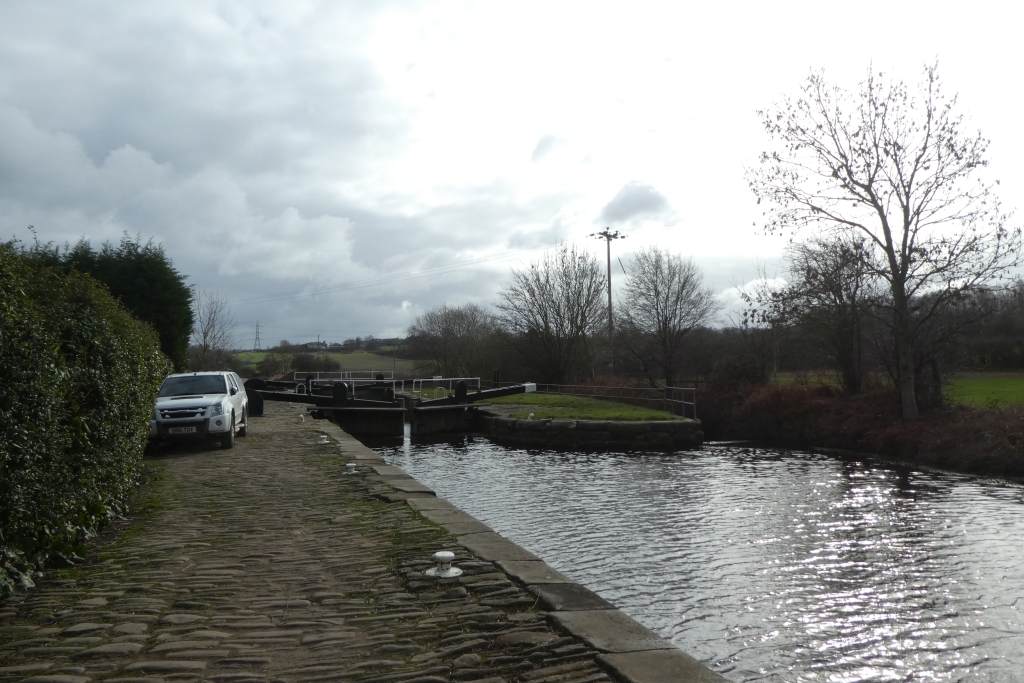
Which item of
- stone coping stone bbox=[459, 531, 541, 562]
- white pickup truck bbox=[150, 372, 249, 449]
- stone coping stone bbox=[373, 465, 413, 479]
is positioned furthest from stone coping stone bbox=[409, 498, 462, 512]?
white pickup truck bbox=[150, 372, 249, 449]

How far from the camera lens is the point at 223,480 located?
11.0 m

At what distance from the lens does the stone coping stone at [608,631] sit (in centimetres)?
423

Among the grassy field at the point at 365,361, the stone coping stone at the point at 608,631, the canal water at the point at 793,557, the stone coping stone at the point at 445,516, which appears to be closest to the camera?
the stone coping stone at the point at 608,631

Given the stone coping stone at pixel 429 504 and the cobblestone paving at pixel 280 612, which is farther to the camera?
the stone coping stone at pixel 429 504

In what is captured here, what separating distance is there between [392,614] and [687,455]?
19936 mm

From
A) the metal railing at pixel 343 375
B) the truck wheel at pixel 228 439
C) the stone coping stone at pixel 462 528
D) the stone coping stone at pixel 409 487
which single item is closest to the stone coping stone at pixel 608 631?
the stone coping stone at pixel 462 528

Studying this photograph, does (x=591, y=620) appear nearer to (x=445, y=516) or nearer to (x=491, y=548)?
(x=491, y=548)

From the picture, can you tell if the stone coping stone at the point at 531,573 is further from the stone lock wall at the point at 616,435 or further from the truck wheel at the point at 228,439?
the stone lock wall at the point at 616,435

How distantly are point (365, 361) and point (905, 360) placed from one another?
199 feet

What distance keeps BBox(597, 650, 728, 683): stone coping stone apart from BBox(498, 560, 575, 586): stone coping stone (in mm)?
1383

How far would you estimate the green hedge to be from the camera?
4.82 m

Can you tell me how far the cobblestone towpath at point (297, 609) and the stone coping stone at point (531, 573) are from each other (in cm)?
2

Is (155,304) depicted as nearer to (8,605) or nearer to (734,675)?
(8,605)

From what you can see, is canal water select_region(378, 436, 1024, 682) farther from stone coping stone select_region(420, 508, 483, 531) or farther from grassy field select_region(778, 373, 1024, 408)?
grassy field select_region(778, 373, 1024, 408)
